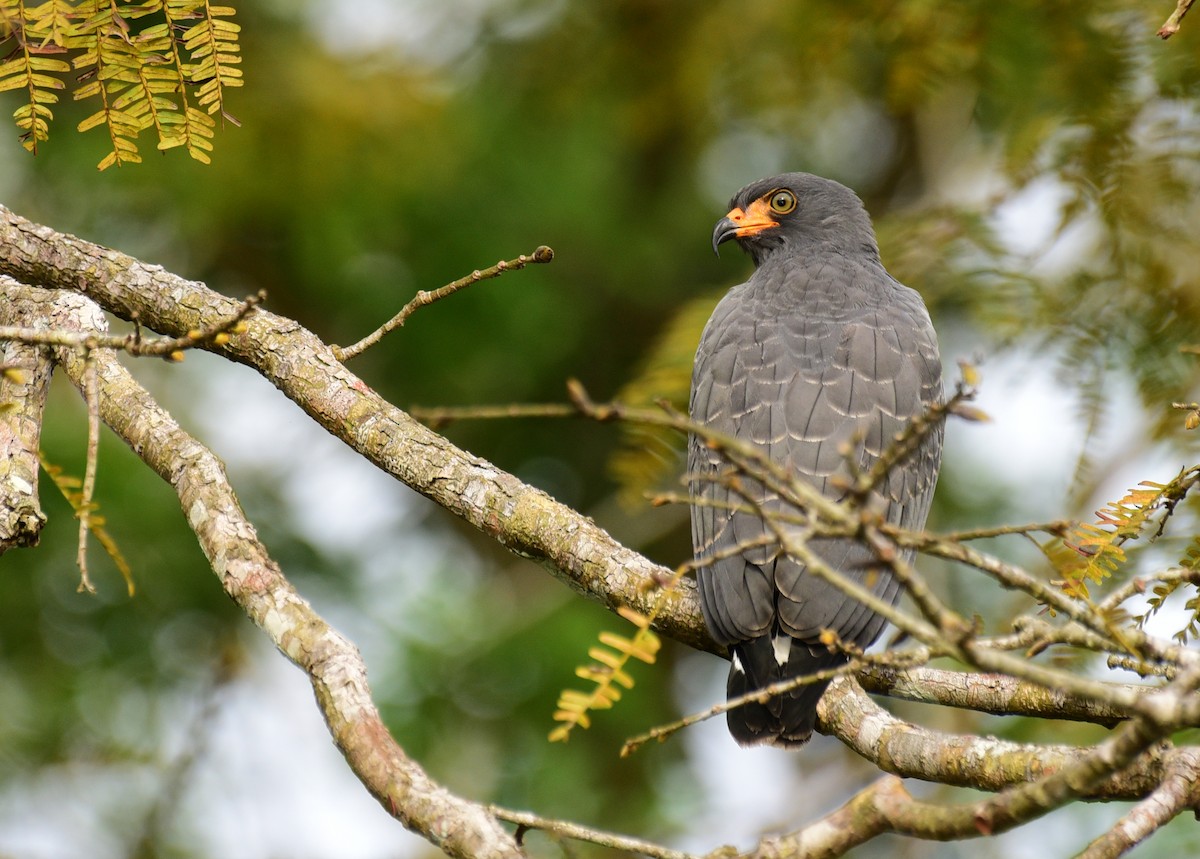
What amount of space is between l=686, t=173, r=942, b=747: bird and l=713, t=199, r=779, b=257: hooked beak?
0.15 meters

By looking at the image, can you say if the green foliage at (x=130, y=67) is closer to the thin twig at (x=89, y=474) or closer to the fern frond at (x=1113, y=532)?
the thin twig at (x=89, y=474)

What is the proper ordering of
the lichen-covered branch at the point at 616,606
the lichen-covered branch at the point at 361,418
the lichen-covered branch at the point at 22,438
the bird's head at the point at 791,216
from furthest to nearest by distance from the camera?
the bird's head at the point at 791,216 < the lichen-covered branch at the point at 361,418 < the lichen-covered branch at the point at 22,438 < the lichen-covered branch at the point at 616,606

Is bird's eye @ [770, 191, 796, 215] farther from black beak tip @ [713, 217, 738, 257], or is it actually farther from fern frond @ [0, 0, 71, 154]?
→ fern frond @ [0, 0, 71, 154]

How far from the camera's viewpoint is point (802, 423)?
4066mm

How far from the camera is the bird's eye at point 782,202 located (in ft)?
18.2

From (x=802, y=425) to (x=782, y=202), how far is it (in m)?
1.83

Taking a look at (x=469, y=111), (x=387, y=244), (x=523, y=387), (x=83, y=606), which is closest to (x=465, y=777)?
(x=83, y=606)

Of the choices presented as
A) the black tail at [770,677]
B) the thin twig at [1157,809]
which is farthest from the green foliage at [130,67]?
the thin twig at [1157,809]

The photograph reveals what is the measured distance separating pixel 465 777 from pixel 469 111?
13.4 ft

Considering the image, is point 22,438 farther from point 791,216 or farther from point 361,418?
point 791,216

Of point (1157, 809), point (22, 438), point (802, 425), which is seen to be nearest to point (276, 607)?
point (22, 438)

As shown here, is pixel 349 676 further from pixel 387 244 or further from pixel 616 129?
pixel 616 129

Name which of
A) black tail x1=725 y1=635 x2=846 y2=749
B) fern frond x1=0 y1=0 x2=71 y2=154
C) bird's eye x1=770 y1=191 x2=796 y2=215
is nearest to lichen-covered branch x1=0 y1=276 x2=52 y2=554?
fern frond x1=0 y1=0 x2=71 y2=154

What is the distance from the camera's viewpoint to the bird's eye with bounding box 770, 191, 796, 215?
5.56m
